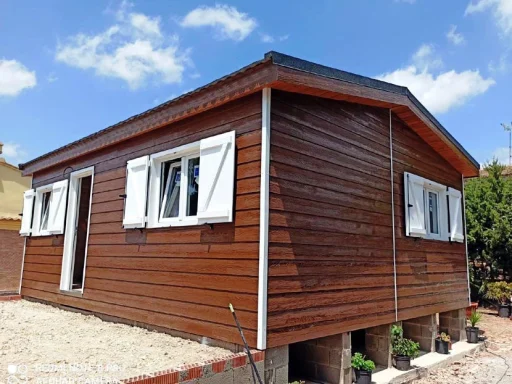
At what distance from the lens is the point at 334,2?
771 centimetres

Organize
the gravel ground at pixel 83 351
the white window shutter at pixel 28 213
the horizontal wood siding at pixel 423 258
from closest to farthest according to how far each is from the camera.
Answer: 1. the gravel ground at pixel 83 351
2. the horizontal wood siding at pixel 423 258
3. the white window shutter at pixel 28 213

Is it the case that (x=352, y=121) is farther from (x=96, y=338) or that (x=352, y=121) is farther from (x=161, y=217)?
(x=96, y=338)

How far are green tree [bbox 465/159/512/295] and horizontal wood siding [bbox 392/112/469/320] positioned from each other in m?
4.14

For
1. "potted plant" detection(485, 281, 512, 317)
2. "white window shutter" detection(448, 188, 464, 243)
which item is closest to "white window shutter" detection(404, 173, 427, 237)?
"white window shutter" detection(448, 188, 464, 243)

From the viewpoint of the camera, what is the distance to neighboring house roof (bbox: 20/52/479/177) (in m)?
4.00

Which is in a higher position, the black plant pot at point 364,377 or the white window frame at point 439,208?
the white window frame at point 439,208

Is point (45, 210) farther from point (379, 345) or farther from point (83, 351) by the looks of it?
point (379, 345)

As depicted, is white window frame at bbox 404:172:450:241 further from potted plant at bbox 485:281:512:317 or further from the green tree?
the green tree

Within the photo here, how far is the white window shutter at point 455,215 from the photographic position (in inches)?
299

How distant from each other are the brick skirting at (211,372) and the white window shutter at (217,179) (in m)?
1.35

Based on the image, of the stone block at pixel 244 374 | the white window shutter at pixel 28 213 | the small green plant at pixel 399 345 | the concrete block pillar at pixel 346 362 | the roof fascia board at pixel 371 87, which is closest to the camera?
the stone block at pixel 244 374

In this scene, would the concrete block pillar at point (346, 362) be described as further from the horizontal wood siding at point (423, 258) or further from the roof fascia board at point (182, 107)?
the roof fascia board at point (182, 107)

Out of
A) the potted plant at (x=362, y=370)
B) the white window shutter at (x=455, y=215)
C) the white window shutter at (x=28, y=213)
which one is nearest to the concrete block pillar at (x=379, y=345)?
the potted plant at (x=362, y=370)

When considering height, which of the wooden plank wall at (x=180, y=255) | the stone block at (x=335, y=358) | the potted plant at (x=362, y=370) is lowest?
the potted plant at (x=362, y=370)
